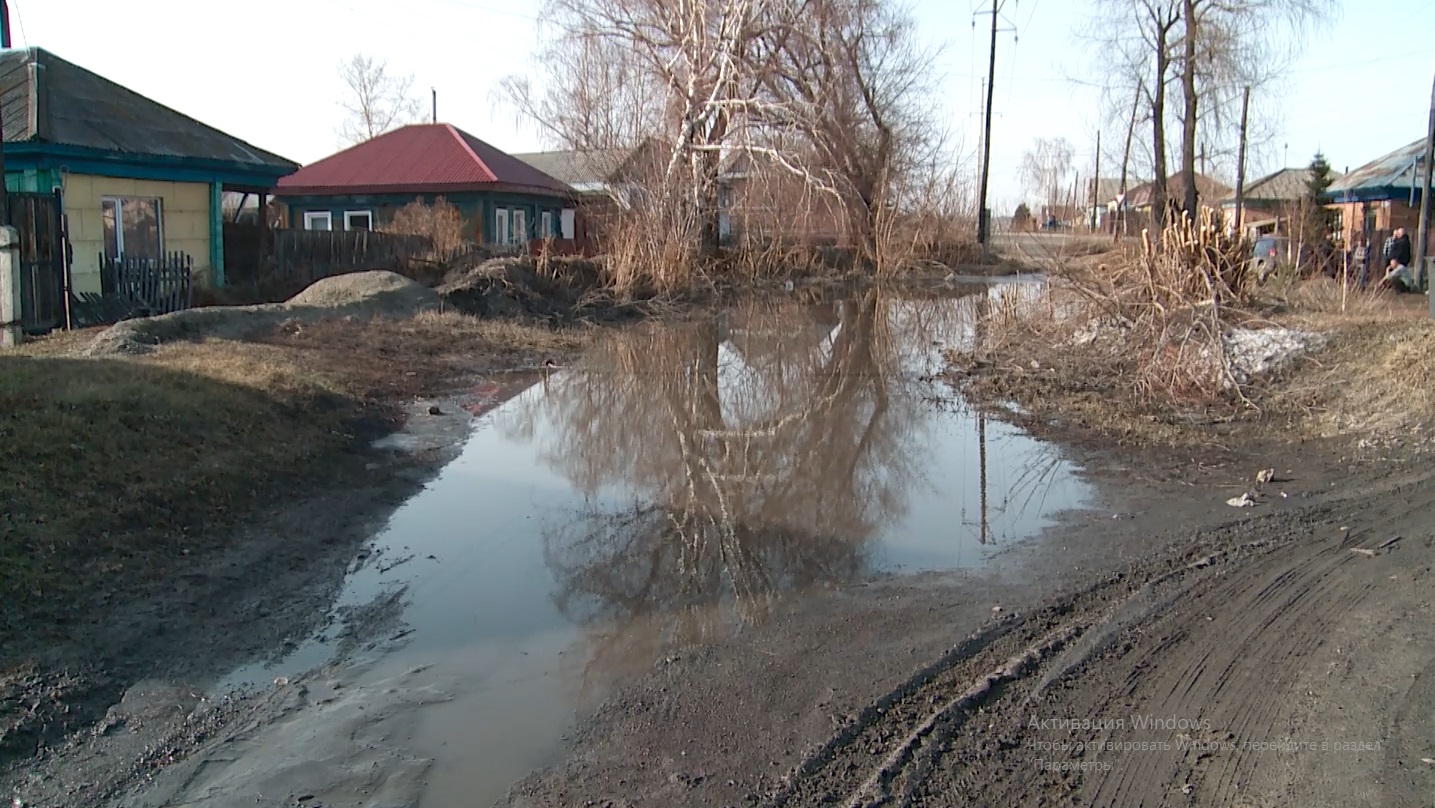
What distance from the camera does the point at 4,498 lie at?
19.9ft

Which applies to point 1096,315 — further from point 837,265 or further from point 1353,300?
point 837,265

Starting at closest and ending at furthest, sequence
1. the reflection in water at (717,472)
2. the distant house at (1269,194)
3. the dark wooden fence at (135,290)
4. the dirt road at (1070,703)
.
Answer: the dirt road at (1070,703)
the reflection in water at (717,472)
the dark wooden fence at (135,290)
the distant house at (1269,194)

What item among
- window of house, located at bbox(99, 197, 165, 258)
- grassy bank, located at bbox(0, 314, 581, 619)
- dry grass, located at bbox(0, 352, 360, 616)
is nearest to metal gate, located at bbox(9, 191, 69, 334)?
grassy bank, located at bbox(0, 314, 581, 619)

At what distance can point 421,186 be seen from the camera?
3272 cm

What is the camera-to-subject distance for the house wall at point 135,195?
17.2 m

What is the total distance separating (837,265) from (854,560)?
3210 centimetres

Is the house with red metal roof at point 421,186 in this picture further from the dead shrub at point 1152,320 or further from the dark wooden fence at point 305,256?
the dead shrub at point 1152,320

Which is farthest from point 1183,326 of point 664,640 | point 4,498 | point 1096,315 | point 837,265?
point 837,265

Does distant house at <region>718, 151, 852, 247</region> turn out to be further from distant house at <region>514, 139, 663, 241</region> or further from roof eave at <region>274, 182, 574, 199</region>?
roof eave at <region>274, 182, 574, 199</region>

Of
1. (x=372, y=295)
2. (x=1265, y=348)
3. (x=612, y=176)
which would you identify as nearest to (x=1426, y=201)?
(x=1265, y=348)

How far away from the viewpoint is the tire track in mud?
4047 millimetres

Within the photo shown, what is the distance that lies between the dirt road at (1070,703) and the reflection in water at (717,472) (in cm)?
77

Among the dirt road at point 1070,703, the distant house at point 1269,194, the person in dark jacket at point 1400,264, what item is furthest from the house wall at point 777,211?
the dirt road at point 1070,703

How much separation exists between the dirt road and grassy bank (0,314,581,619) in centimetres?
323
